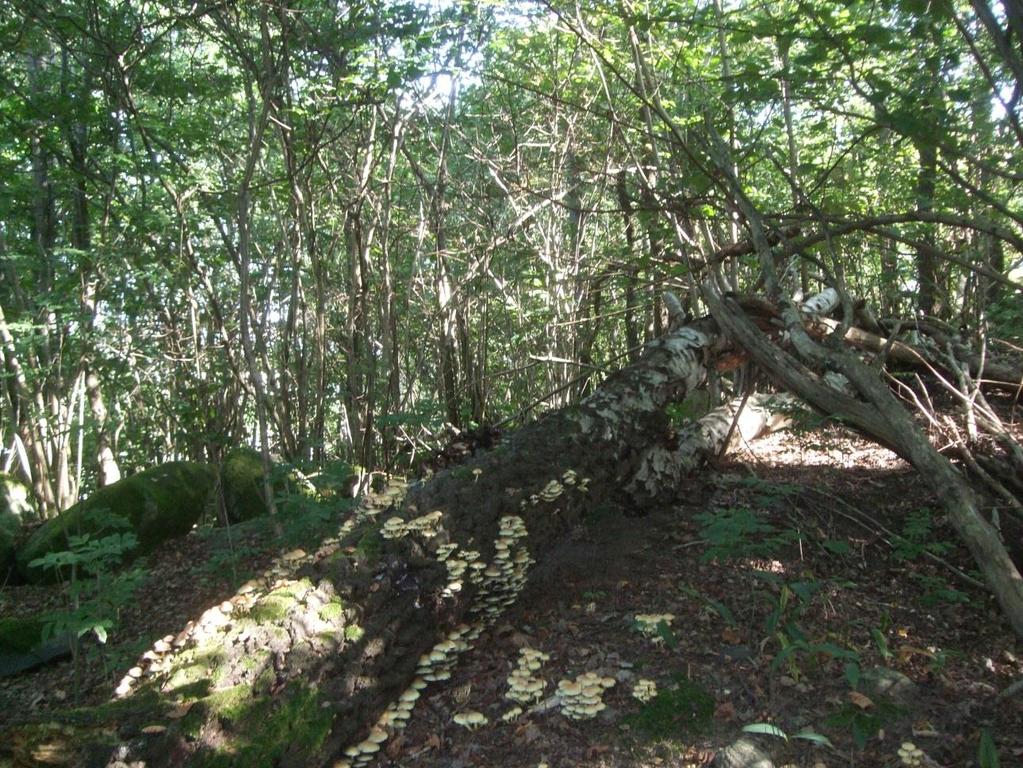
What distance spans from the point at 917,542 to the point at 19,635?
6.57 metres

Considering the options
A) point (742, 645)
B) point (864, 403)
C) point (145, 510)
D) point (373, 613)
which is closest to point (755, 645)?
point (742, 645)

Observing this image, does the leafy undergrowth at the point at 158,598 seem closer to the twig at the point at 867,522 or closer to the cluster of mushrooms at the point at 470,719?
the cluster of mushrooms at the point at 470,719

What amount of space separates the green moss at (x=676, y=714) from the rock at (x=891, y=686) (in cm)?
67

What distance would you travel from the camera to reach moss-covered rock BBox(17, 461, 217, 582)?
7.61 metres

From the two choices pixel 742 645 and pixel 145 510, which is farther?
pixel 145 510

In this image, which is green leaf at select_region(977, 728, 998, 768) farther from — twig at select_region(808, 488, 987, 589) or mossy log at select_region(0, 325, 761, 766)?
mossy log at select_region(0, 325, 761, 766)

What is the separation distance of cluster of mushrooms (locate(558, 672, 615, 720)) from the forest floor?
0.11 meters

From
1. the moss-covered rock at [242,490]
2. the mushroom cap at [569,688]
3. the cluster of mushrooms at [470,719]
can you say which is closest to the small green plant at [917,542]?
the mushroom cap at [569,688]

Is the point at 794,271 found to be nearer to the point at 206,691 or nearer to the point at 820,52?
the point at 820,52

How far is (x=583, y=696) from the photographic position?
121 inches

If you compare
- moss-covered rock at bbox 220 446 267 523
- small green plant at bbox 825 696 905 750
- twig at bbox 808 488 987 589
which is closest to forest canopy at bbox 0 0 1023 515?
moss-covered rock at bbox 220 446 267 523

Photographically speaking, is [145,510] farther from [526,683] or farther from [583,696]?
[583,696]

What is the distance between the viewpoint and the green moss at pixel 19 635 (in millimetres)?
5867

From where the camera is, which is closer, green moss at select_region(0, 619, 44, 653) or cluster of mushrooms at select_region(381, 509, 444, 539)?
cluster of mushrooms at select_region(381, 509, 444, 539)
